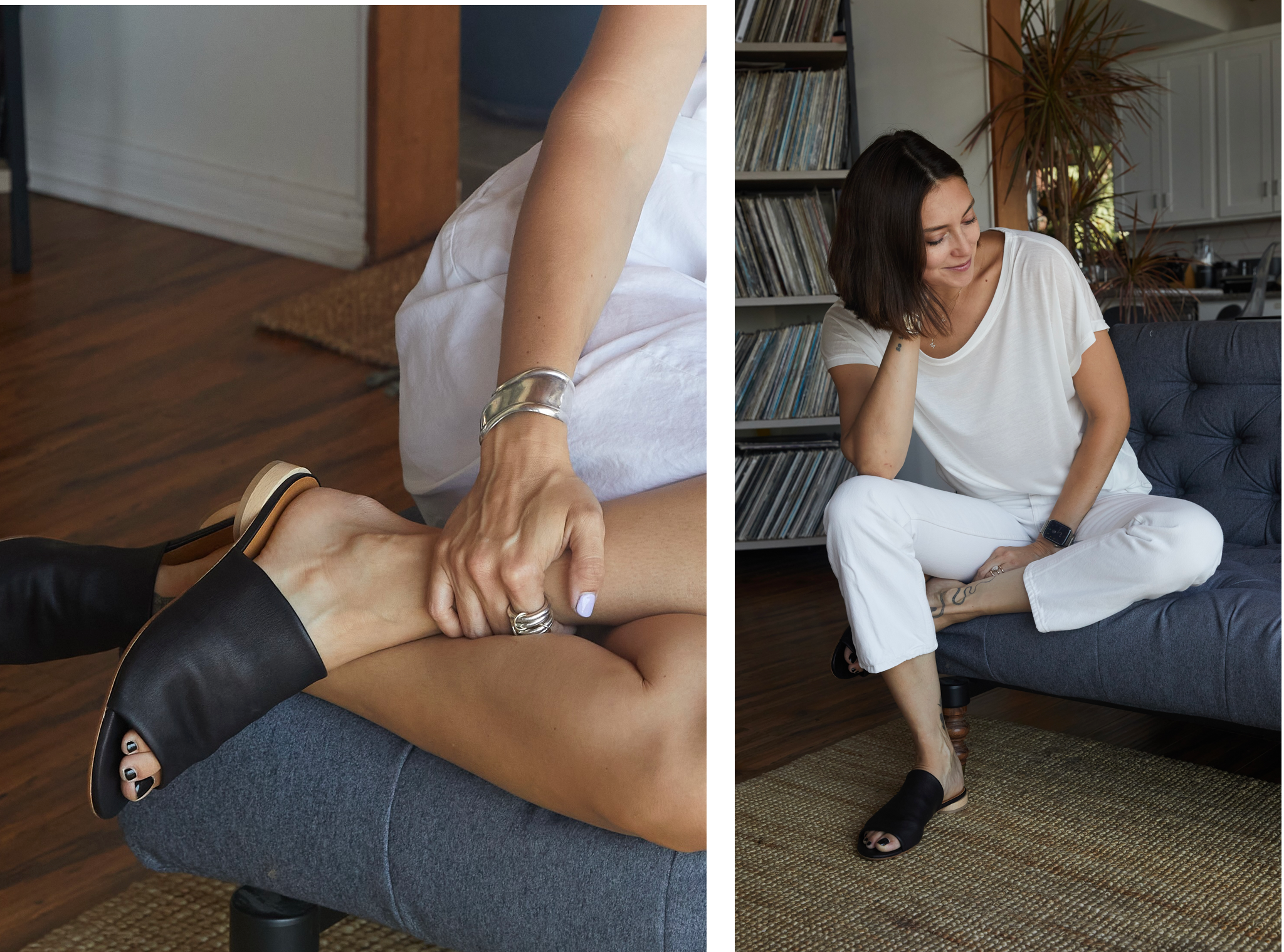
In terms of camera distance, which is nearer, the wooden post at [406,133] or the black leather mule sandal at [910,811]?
the black leather mule sandal at [910,811]

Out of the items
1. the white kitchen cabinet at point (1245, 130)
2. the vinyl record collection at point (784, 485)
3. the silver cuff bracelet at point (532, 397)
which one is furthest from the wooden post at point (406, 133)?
the white kitchen cabinet at point (1245, 130)

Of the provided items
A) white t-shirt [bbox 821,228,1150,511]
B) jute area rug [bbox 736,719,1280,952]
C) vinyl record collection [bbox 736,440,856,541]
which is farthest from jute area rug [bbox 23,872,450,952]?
vinyl record collection [bbox 736,440,856,541]

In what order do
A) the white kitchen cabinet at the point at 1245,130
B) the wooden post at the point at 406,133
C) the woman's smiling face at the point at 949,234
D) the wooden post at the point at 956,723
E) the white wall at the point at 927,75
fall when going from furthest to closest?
the white kitchen cabinet at the point at 1245,130 < the white wall at the point at 927,75 < the wooden post at the point at 406,133 < the wooden post at the point at 956,723 < the woman's smiling face at the point at 949,234

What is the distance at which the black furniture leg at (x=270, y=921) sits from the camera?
79 centimetres

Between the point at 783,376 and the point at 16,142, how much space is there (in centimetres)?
176

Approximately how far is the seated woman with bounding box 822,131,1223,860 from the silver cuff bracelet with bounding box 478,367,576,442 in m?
0.60

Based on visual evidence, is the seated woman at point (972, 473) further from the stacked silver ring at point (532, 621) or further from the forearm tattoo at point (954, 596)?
the stacked silver ring at point (532, 621)

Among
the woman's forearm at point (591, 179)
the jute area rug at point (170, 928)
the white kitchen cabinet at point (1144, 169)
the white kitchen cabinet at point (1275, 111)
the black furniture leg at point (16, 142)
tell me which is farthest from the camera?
the white kitchen cabinet at point (1144, 169)

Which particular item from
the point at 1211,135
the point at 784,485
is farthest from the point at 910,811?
the point at 1211,135

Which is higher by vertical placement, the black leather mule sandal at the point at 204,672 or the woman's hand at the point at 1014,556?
the black leather mule sandal at the point at 204,672

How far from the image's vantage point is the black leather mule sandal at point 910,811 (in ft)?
4.08

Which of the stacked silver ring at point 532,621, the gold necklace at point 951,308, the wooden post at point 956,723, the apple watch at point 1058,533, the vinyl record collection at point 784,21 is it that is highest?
the vinyl record collection at point 784,21

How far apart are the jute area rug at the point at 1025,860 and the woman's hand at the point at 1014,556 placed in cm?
30

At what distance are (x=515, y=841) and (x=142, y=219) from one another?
6.95 ft
